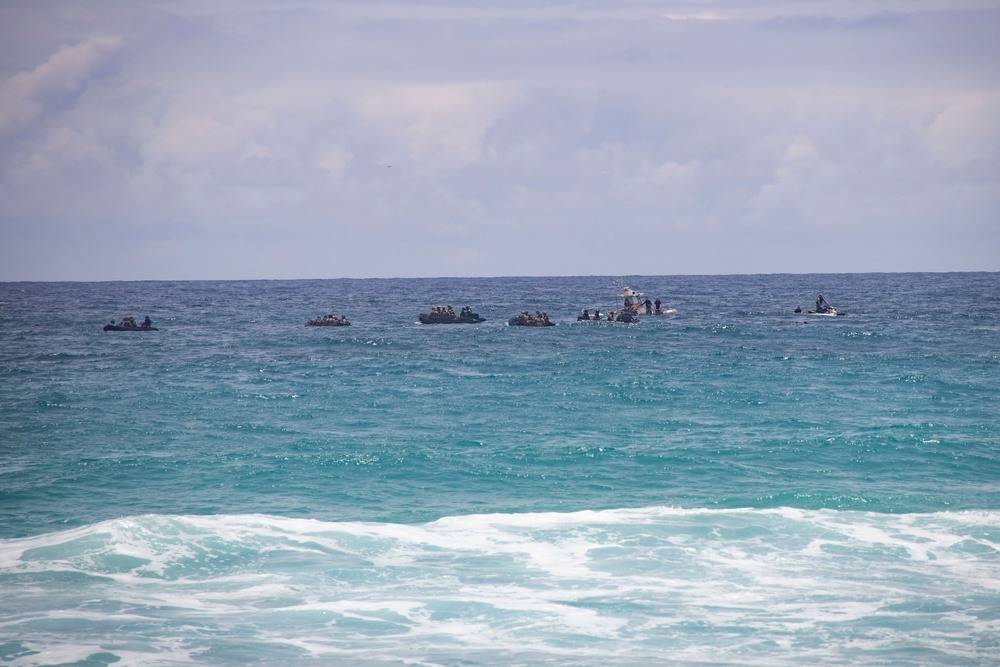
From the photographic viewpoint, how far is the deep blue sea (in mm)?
13156

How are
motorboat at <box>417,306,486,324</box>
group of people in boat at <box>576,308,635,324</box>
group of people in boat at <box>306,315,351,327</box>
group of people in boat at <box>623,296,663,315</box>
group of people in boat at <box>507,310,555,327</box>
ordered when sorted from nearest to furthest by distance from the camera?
group of people in boat at <box>507,310,555,327</box> → group of people in boat at <box>576,308,635,324</box> → group of people in boat at <box>306,315,351,327</box> → motorboat at <box>417,306,486,324</box> → group of people in boat at <box>623,296,663,315</box>

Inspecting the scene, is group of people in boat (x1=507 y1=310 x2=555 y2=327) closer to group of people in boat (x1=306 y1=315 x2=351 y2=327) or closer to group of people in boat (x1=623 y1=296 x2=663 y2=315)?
group of people in boat (x1=623 y1=296 x2=663 y2=315)

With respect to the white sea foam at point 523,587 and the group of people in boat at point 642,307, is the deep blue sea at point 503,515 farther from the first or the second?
the group of people in boat at point 642,307

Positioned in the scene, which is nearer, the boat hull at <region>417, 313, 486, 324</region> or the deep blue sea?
the deep blue sea

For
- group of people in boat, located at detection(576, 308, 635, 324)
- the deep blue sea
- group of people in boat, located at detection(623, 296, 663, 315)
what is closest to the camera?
the deep blue sea

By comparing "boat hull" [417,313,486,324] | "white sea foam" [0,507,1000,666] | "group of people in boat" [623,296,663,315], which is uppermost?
"group of people in boat" [623,296,663,315]

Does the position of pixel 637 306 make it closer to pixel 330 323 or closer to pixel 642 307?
pixel 642 307

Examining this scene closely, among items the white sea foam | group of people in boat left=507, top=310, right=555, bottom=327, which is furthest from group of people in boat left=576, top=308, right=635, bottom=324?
the white sea foam

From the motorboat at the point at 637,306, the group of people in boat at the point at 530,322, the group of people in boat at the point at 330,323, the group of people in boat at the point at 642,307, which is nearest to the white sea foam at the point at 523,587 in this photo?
the group of people in boat at the point at 530,322

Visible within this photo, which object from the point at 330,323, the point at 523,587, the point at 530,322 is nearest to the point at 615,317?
the point at 530,322

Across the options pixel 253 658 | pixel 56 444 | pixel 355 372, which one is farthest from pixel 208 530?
pixel 355 372

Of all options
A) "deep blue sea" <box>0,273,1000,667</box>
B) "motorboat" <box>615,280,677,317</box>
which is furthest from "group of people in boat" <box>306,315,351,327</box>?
"deep blue sea" <box>0,273,1000,667</box>

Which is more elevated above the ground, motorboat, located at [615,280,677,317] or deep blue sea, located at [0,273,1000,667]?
motorboat, located at [615,280,677,317]

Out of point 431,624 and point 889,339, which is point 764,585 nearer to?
point 431,624
